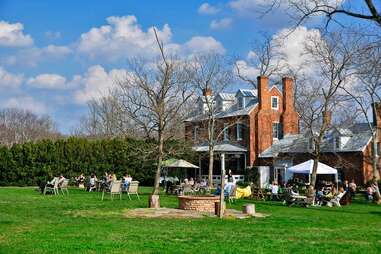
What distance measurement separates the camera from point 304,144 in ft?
152

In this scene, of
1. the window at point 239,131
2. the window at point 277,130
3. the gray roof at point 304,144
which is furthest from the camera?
the window at point 239,131

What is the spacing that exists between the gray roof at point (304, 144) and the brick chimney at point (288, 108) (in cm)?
125

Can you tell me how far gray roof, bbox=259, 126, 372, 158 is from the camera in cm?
4273

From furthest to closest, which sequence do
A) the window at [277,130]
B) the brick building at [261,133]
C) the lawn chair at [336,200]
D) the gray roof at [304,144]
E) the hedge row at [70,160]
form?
the window at [277,130] → the hedge row at [70,160] → the brick building at [261,133] → the gray roof at [304,144] → the lawn chair at [336,200]

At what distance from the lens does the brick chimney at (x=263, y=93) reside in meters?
49.0

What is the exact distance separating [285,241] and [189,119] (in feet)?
132

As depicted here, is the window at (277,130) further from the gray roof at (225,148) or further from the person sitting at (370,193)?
the person sitting at (370,193)

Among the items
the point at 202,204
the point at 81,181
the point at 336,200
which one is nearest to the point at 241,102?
the point at 81,181

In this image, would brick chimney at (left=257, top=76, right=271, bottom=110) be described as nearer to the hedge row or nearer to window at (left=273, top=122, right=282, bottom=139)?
window at (left=273, top=122, right=282, bottom=139)

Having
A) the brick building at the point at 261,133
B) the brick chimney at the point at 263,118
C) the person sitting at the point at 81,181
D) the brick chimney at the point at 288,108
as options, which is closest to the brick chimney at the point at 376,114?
the brick building at the point at 261,133

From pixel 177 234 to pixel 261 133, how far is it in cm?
3696

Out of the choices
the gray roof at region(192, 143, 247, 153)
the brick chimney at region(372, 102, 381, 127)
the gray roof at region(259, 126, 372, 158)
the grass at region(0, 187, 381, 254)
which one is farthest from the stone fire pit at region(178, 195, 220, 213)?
the gray roof at region(192, 143, 247, 153)

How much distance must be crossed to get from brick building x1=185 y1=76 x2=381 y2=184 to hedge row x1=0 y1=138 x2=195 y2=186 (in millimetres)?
4771

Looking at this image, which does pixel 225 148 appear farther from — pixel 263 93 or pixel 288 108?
pixel 288 108
